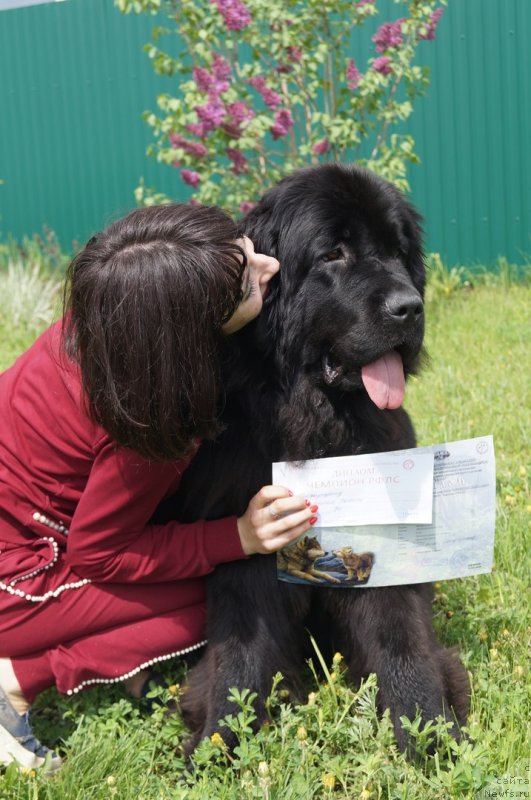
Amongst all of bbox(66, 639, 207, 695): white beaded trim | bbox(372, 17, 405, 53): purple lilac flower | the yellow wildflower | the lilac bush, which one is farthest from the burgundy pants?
bbox(372, 17, 405, 53): purple lilac flower

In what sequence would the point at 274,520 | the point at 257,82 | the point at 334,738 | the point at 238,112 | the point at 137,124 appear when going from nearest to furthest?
the point at 334,738, the point at 274,520, the point at 257,82, the point at 238,112, the point at 137,124

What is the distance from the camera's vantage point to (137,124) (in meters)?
7.26

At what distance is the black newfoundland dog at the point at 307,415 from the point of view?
203 cm

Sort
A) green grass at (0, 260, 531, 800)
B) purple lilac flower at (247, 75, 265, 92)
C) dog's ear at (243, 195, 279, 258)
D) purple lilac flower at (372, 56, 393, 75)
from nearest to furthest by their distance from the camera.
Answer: green grass at (0, 260, 531, 800) < dog's ear at (243, 195, 279, 258) < purple lilac flower at (247, 75, 265, 92) < purple lilac flower at (372, 56, 393, 75)

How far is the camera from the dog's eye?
82.1 inches

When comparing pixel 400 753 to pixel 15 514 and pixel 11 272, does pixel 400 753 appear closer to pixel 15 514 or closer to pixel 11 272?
pixel 15 514

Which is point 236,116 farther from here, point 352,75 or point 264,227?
point 264,227

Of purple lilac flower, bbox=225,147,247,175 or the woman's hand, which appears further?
purple lilac flower, bbox=225,147,247,175

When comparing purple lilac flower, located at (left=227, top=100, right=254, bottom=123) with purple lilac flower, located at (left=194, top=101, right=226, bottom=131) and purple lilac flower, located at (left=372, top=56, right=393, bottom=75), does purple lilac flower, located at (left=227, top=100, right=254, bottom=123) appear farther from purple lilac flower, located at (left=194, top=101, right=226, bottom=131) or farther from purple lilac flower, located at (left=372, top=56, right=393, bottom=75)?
purple lilac flower, located at (left=372, top=56, right=393, bottom=75)

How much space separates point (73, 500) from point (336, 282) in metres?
0.80

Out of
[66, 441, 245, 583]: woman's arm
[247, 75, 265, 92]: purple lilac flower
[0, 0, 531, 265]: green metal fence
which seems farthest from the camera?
[0, 0, 531, 265]: green metal fence

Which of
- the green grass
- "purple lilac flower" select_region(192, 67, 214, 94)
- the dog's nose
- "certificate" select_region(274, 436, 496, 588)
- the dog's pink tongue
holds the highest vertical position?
"purple lilac flower" select_region(192, 67, 214, 94)

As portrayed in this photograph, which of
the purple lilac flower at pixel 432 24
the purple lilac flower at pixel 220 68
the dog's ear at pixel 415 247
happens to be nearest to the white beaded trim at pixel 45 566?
the dog's ear at pixel 415 247

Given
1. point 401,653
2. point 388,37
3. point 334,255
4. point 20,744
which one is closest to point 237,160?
point 388,37
